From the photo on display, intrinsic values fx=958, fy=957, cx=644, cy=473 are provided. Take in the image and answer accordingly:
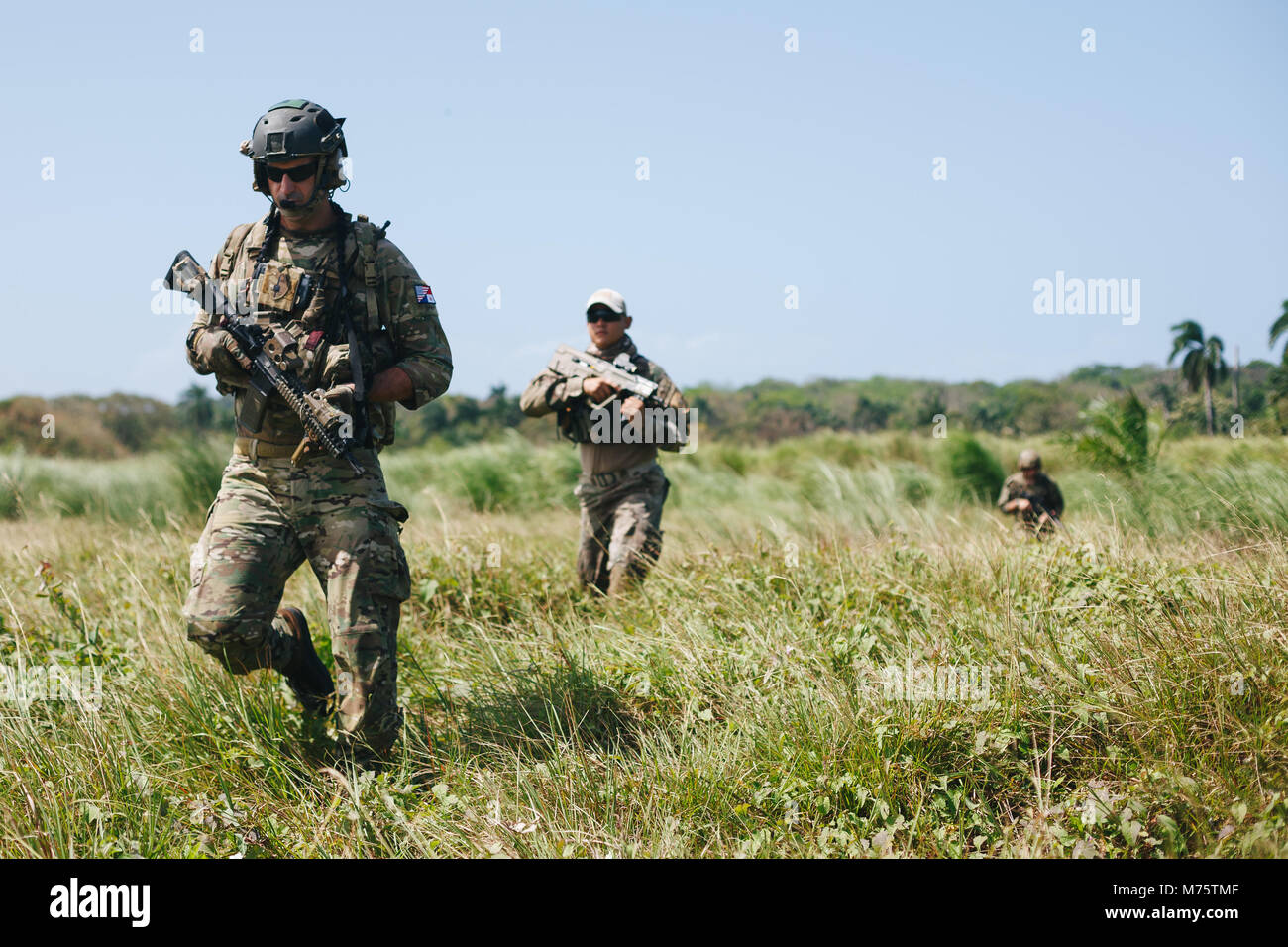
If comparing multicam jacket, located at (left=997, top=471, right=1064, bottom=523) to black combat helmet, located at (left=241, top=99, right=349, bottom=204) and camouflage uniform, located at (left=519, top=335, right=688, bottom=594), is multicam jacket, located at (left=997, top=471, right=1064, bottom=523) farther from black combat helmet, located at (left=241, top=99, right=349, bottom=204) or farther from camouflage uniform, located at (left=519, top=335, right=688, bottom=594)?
black combat helmet, located at (left=241, top=99, right=349, bottom=204)

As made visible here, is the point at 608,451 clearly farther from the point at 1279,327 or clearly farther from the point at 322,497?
the point at 1279,327

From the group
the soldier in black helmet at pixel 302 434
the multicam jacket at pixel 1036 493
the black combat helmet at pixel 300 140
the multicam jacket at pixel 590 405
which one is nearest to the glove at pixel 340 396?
the soldier in black helmet at pixel 302 434

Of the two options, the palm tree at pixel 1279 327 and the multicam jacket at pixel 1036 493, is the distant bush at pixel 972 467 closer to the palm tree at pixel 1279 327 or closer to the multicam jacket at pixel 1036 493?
the multicam jacket at pixel 1036 493

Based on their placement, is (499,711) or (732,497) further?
(732,497)

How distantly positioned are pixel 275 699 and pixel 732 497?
840 centimetres

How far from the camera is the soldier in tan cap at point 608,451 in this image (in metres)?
4.98

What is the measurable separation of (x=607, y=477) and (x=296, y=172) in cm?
239

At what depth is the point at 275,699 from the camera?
3.32m

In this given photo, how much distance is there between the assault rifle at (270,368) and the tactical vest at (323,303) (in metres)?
0.04

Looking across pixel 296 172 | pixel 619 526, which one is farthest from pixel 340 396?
pixel 619 526

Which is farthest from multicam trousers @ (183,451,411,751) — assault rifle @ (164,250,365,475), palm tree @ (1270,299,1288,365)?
palm tree @ (1270,299,1288,365)

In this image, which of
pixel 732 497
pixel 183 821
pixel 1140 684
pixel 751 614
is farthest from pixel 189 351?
pixel 732 497

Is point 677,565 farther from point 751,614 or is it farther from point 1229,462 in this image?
point 1229,462

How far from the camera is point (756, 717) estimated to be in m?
2.88
